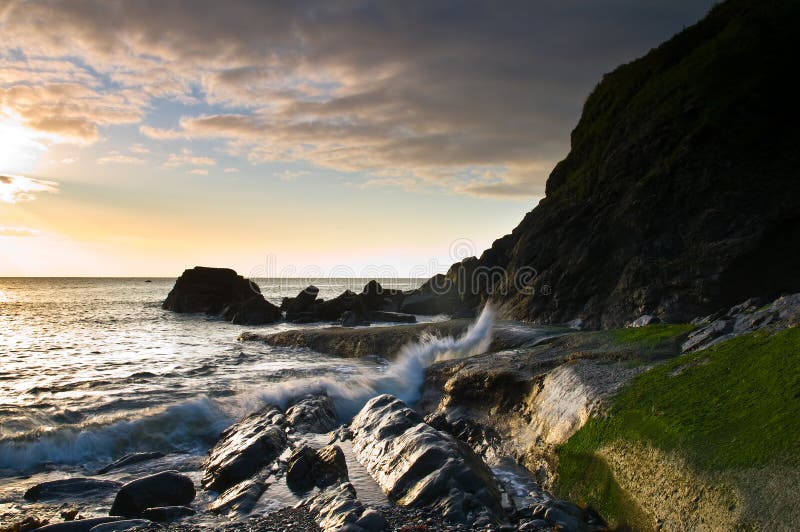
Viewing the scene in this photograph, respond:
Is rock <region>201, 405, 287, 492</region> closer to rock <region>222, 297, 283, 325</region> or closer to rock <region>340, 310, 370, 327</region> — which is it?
rock <region>340, 310, 370, 327</region>

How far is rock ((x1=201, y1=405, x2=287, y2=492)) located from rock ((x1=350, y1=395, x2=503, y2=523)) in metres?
1.56

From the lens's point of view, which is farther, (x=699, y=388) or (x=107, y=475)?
(x=107, y=475)

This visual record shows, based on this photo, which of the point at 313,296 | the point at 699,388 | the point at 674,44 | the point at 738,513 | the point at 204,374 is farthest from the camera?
the point at 313,296

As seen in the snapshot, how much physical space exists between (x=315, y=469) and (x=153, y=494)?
2.28 metres

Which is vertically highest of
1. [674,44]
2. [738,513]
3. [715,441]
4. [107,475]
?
[674,44]

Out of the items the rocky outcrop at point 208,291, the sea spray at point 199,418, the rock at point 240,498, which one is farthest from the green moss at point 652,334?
the rocky outcrop at point 208,291

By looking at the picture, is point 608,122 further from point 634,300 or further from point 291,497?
point 291,497

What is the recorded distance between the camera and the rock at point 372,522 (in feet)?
19.7

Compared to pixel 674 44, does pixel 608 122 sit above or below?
below

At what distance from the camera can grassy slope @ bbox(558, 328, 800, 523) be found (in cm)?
526

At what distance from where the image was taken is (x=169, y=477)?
7.55 meters

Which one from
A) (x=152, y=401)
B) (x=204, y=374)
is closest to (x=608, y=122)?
(x=204, y=374)

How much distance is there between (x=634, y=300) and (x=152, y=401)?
1597 centimetres

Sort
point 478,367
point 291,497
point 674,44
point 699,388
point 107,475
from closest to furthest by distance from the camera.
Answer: point 699,388 < point 291,497 < point 107,475 < point 478,367 < point 674,44
